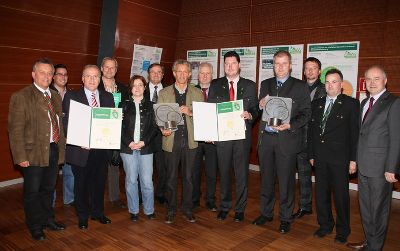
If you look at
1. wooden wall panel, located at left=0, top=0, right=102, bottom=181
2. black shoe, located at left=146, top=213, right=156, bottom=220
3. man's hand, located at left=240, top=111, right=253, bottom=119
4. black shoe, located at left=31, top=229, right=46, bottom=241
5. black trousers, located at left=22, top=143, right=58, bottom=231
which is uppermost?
wooden wall panel, located at left=0, top=0, right=102, bottom=181

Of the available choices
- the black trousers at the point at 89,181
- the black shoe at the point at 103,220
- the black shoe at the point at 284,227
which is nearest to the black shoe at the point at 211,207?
the black shoe at the point at 284,227

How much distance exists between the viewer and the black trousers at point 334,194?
314 centimetres

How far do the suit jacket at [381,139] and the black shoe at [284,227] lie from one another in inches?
→ 39.8

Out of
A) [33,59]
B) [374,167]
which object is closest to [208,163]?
[374,167]

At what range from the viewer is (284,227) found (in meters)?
3.52

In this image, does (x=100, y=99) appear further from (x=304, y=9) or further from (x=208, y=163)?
(x=304, y=9)

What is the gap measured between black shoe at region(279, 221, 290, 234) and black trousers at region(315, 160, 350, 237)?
340 mm

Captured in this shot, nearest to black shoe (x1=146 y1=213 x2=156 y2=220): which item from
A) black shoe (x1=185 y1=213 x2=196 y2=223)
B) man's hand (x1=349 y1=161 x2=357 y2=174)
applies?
black shoe (x1=185 y1=213 x2=196 y2=223)

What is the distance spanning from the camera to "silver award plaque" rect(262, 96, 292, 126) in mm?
3258

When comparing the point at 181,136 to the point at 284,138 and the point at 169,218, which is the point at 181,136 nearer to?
the point at 169,218

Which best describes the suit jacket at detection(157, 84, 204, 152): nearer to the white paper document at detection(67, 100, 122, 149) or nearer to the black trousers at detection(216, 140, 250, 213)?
the black trousers at detection(216, 140, 250, 213)

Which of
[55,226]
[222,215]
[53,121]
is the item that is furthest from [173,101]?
[55,226]

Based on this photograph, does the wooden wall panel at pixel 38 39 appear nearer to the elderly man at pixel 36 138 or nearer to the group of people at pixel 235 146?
the group of people at pixel 235 146

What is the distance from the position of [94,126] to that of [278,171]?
78.1 inches
